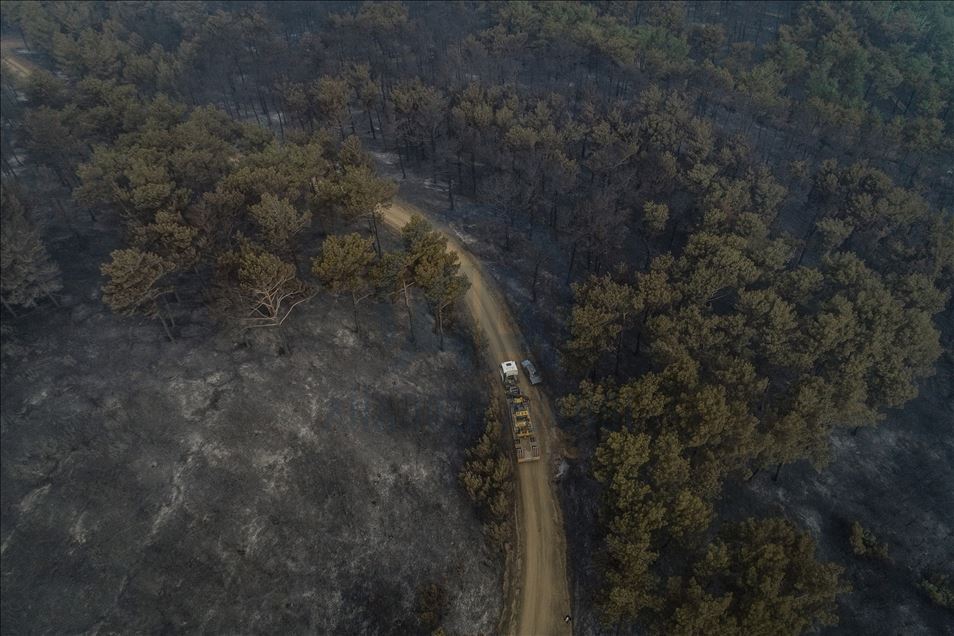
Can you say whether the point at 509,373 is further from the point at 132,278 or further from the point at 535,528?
the point at 132,278

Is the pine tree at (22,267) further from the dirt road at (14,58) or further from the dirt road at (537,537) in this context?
the dirt road at (14,58)

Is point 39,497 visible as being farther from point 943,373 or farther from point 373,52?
point 373,52

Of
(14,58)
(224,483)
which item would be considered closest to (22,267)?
(224,483)

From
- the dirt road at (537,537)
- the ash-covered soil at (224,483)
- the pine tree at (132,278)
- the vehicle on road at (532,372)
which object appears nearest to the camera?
the ash-covered soil at (224,483)

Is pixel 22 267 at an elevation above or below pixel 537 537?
above

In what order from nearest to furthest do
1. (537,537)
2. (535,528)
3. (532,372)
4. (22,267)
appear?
(537,537)
(535,528)
(22,267)
(532,372)

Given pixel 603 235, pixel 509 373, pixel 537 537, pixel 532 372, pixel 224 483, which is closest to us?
pixel 224 483

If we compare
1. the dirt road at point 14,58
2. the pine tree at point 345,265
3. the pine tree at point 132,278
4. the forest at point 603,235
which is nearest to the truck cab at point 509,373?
the forest at point 603,235

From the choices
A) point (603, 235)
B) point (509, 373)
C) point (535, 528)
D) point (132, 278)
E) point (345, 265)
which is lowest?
point (535, 528)
